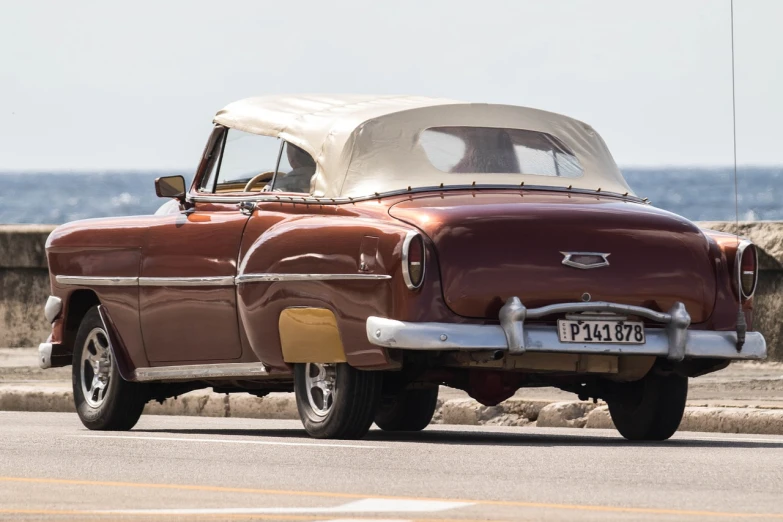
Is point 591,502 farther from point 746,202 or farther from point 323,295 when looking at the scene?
point 746,202

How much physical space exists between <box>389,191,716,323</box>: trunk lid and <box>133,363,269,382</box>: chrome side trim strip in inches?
53.1

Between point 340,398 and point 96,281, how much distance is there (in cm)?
253

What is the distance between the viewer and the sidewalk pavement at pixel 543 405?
1188cm

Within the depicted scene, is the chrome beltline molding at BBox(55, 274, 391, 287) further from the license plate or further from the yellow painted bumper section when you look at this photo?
the license plate

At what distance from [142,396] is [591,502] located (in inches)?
206

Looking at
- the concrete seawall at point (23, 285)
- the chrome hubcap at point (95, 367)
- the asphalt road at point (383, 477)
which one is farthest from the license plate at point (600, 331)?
the concrete seawall at point (23, 285)

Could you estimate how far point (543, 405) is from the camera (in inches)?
503

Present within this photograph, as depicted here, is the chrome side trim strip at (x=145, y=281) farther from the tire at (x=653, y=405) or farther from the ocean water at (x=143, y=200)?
the ocean water at (x=143, y=200)

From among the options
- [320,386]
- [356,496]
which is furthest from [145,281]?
[356,496]

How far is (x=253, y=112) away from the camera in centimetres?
1127

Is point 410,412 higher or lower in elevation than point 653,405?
lower

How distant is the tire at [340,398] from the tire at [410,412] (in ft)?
6.62

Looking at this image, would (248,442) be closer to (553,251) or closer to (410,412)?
(553,251)

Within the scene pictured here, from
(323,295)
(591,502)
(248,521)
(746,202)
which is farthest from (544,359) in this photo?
(746,202)
